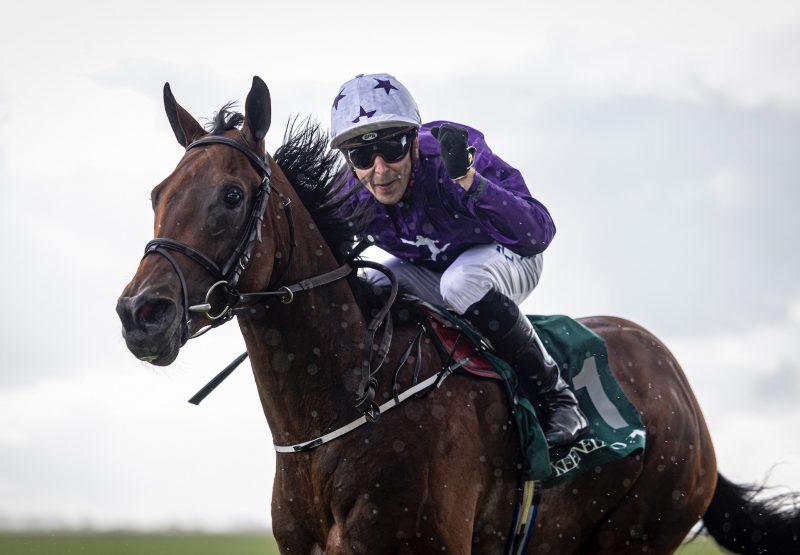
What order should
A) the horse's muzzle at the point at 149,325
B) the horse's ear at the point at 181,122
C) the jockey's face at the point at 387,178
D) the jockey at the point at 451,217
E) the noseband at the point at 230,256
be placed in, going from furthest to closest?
the jockey's face at the point at 387,178, the jockey at the point at 451,217, the horse's ear at the point at 181,122, the noseband at the point at 230,256, the horse's muzzle at the point at 149,325

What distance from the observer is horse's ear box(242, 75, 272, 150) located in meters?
4.61

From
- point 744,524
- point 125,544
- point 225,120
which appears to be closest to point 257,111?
point 225,120

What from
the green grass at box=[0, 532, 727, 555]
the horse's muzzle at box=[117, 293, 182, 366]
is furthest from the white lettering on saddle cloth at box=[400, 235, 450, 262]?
the green grass at box=[0, 532, 727, 555]

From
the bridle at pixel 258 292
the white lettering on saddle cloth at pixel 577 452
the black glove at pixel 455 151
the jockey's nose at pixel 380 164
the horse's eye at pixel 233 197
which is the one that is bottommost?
the white lettering on saddle cloth at pixel 577 452

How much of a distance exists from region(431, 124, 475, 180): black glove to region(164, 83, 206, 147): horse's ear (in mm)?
1238

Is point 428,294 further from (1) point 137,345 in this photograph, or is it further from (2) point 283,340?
(1) point 137,345

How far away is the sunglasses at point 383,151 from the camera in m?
5.16

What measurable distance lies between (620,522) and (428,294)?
1932mm

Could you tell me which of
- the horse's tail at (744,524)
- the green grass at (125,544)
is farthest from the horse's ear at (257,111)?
the green grass at (125,544)

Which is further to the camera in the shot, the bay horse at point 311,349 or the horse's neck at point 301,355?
the horse's neck at point 301,355

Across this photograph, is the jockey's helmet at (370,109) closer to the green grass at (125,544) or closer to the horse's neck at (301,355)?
the horse's neck at (301,355)

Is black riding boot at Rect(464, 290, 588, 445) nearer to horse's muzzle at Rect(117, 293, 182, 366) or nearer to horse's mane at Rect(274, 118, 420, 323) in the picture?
horse's mane at Rect(274, 118, 420, 323)

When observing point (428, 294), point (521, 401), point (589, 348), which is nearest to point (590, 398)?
point (589, 348)

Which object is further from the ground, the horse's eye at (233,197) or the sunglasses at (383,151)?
the sunglasses at (383,151)
